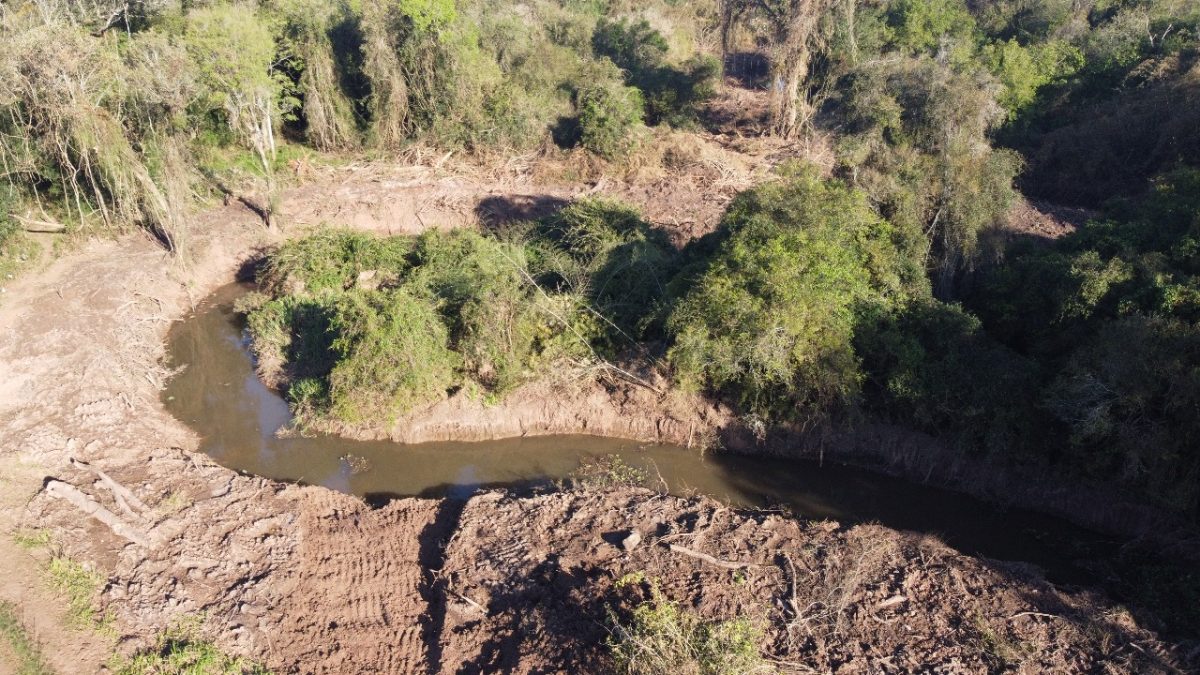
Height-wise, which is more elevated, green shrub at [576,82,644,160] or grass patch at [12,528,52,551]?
green shrub at [576,82,644,160]

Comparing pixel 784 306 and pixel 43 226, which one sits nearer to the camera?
pixel 784 306

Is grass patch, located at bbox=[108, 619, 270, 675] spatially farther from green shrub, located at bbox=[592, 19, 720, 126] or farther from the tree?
the tree

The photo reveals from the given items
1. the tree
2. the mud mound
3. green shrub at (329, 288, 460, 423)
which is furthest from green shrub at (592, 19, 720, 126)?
the mud mound

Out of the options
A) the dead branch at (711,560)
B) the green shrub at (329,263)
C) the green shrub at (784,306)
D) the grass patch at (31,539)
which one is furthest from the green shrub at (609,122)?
the grass patch at (31,539)

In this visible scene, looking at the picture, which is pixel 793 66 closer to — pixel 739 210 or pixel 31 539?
pixel 739 210

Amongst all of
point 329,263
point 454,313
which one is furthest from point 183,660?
point 329,263

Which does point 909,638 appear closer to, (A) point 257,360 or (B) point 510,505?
(B) point 510,505
